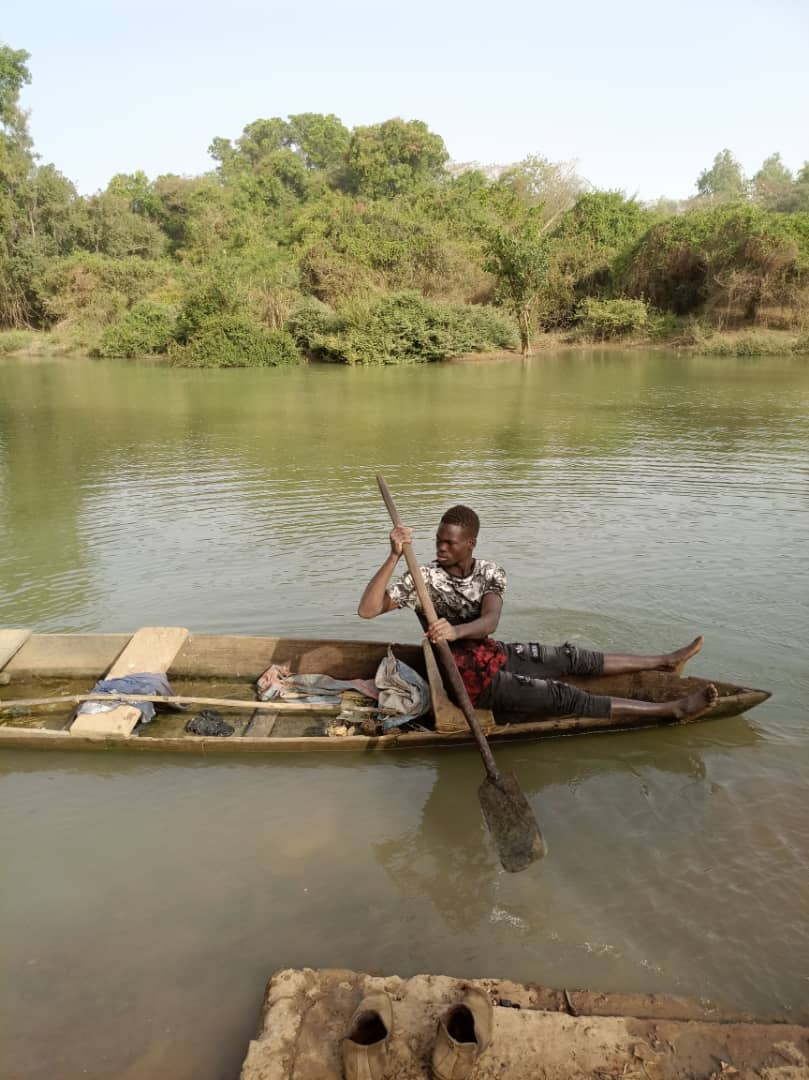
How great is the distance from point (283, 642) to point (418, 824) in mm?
1585

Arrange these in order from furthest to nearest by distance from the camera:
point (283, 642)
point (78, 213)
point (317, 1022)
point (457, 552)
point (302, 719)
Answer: point (78, 213) → point (283, 642) → point (302, 719) → point (457, 552) → point (317, 1022)

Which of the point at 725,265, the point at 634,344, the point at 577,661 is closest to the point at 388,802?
the point at 577,661

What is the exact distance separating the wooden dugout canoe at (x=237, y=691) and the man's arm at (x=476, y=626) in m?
0.35

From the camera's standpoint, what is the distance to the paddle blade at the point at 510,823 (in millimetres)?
3217

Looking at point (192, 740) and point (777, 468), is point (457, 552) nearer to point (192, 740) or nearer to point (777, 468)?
point (192, 740)

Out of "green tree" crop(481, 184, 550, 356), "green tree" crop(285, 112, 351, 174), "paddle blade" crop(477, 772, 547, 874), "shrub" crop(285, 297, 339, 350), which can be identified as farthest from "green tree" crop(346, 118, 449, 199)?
"paddle blade" crop(477, 772, 547, 874)

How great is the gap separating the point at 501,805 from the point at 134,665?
2441mm

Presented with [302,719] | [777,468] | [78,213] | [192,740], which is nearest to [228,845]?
[192,740]

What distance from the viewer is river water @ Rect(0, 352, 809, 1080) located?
281cm

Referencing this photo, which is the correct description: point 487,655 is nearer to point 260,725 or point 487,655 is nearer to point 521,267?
point 260,725

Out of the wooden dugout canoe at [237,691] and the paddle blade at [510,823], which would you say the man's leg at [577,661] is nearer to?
the wooden dugout canoe at [237,691]

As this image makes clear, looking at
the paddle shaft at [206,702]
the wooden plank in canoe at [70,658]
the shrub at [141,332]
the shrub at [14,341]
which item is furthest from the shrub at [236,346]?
the paddle shaft at [206,702]

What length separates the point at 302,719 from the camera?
448 cm

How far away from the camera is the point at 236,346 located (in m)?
27.9
